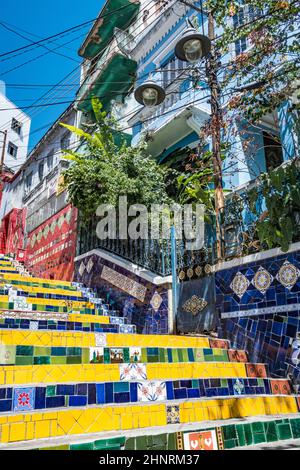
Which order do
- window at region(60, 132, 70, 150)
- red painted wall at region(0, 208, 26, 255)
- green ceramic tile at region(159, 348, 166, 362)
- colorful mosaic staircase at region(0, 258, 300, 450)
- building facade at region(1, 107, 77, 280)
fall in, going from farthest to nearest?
window at region(60, 132, 70, 150) → red painted wall at region(0, 208, 26, 255) → building facade at region(1, 107, 77, 280) → green ceramic tile at region(159, 348, 166, 362) → colorful mosaic staircase at region(0, 258, 300, 450)

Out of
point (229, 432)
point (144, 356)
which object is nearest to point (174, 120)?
point (144, 356)

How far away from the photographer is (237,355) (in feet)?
15.6

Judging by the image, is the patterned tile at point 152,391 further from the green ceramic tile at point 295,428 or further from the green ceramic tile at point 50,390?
the green ceramic tile at point 295,428

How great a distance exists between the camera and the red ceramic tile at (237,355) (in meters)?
4.70

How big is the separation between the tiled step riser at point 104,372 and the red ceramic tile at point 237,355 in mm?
428

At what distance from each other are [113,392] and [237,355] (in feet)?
7.91

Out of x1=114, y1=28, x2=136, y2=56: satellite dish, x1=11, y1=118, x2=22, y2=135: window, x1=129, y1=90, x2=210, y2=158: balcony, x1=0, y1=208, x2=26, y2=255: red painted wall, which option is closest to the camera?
x1=129, y1=90, x2=210, y2=158: balcony

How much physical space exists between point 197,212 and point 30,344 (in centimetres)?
446

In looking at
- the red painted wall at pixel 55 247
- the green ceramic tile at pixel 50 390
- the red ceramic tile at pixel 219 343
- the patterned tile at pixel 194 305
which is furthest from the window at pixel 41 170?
the green ceramic tile at pixel 50 390

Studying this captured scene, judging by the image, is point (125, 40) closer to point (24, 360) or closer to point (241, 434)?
point (24, 360)

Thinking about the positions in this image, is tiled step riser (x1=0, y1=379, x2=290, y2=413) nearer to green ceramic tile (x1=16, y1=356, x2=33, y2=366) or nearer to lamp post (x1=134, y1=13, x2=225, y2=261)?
green ceramic tile (x1=16, y1=356, x2=33, y2=366)

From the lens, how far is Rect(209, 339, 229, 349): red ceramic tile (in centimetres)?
503

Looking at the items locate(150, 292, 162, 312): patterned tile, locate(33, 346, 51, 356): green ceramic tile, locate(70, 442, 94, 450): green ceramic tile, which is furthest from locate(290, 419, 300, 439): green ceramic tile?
locate(150, 292, 162, 312): patterned tile

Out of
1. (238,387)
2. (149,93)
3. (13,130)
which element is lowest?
(238,387)
